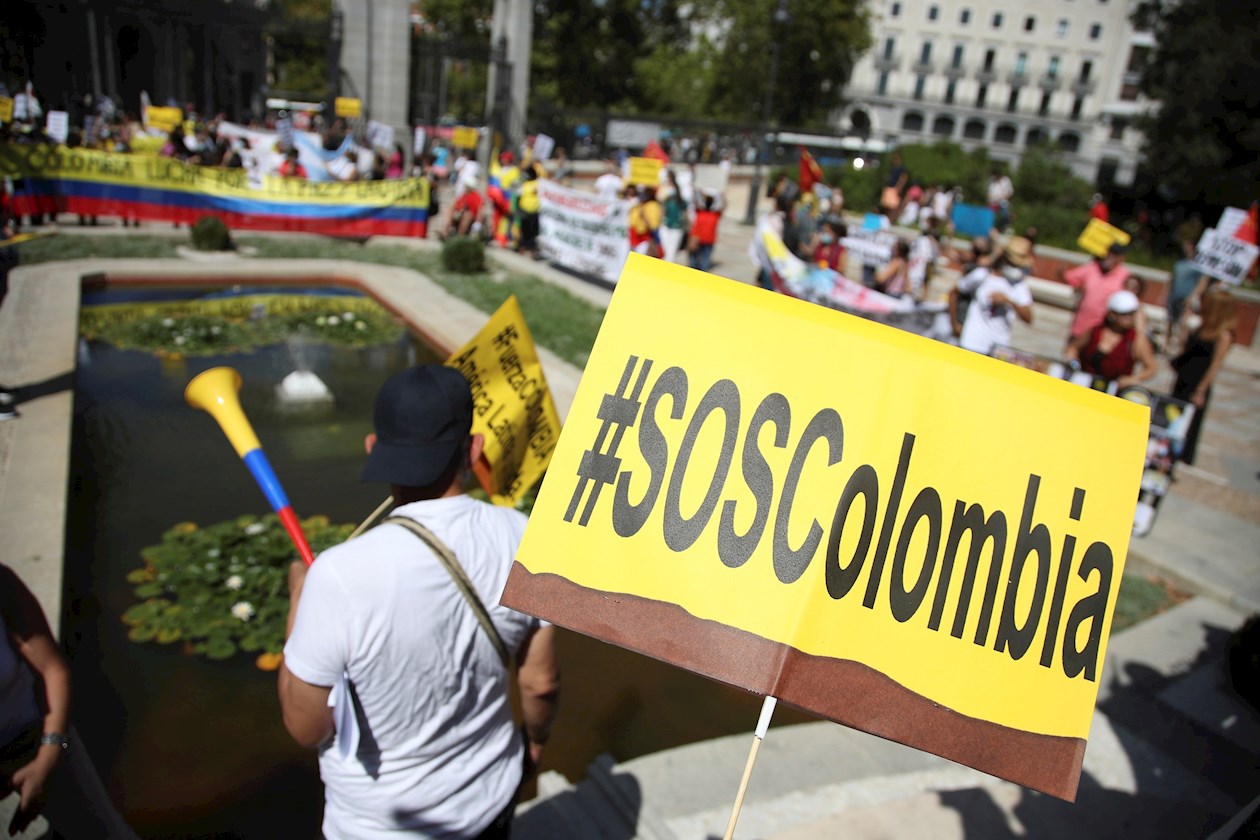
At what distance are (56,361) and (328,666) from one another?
6.79m

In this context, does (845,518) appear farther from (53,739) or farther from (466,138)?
(466,138)

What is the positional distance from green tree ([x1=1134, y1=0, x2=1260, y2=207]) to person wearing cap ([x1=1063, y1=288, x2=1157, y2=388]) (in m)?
27.5

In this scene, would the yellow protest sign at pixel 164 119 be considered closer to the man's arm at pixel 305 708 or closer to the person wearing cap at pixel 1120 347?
the person wearing cap at pixel 1120 347

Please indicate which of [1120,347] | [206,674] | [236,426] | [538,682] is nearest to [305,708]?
[538,682]

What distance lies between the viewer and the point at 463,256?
42.2ft

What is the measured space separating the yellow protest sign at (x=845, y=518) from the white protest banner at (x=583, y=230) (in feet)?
39.0

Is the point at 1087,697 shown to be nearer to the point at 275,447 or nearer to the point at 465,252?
the point at 275,447

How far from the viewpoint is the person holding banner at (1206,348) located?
26.0ft

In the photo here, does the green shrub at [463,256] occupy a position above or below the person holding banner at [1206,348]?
below

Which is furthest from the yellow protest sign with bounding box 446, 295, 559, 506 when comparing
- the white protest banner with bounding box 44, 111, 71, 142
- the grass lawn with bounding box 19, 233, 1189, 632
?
the white protest banner with bounding box 44, 111, 71, 142

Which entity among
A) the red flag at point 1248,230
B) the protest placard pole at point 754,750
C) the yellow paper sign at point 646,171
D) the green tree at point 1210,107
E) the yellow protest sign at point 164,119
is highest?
the green tree at point 1210,107

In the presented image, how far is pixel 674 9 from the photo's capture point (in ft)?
186

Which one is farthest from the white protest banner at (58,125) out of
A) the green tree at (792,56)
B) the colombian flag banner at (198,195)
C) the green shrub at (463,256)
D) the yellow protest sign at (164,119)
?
the green tree at (792,56)

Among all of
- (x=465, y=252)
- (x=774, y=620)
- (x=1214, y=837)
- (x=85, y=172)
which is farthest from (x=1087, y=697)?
(x=85, y=172)
